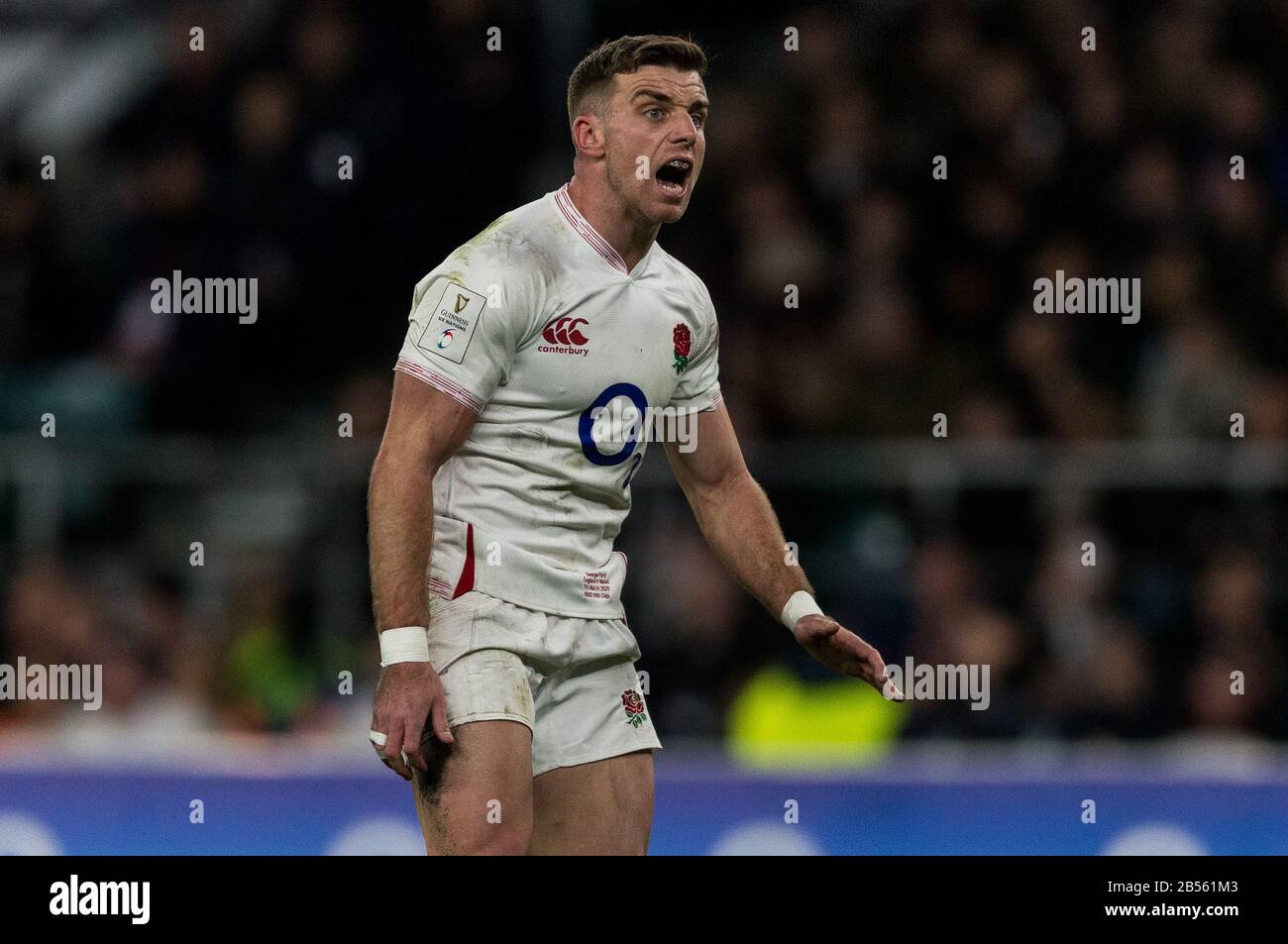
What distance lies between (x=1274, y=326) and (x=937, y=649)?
2.82m

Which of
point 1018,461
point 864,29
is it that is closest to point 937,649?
point 1018,461

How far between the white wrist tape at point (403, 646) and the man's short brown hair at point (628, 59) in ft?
4.49

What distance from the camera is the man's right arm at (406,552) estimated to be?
4.34 m

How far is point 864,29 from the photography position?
1092 cm

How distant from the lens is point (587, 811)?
4734 millimetres

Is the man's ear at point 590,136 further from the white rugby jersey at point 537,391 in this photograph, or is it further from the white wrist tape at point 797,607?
the white wrist tape at point 797,607

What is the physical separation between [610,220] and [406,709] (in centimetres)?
130

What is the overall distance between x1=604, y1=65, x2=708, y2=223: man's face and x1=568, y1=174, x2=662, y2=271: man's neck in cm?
3

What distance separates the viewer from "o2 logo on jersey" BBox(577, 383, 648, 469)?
4746 mm
